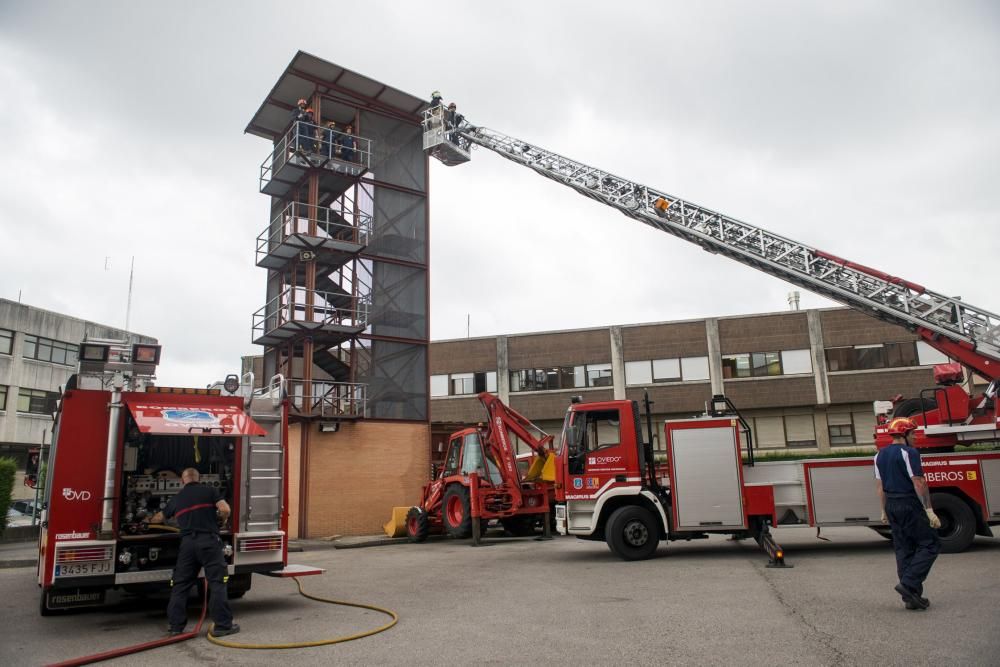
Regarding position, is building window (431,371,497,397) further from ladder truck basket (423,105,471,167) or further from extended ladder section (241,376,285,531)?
extended ladder section (241,376,285,531)

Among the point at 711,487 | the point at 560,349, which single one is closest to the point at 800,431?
the point at 560,349

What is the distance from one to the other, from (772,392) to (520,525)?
20617mm

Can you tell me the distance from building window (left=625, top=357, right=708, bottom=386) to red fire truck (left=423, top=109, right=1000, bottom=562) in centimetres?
2161

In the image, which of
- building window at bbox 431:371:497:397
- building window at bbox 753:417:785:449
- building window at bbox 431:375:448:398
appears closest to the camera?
building window at bbox 753:417:785:449

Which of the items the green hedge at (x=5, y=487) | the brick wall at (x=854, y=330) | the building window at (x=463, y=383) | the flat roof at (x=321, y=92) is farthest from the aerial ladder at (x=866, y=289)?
the building window at (x=463, y=383)

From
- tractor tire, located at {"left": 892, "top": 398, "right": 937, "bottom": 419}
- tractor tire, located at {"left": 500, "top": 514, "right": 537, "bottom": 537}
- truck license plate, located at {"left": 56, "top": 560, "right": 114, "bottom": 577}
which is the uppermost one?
tractor tire, located at {"left": 892, "top": 398, "right": 937, "bottom": 419}

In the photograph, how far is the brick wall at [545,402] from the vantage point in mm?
37781

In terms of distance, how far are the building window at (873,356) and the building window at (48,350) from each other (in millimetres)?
45482

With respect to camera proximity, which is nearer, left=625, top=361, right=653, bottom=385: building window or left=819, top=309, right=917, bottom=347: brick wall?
left=819, top=309, right=917, bottom=347: brick wall

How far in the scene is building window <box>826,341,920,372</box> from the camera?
112ft

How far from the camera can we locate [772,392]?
1389 inches

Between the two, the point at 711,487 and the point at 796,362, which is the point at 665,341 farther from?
the point at 711,487

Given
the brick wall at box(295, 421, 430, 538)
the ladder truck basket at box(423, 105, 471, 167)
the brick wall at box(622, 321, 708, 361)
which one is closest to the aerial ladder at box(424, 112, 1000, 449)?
the ladder truck basket at box(423, 105, 471, 167)

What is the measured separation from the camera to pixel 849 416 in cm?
3494
